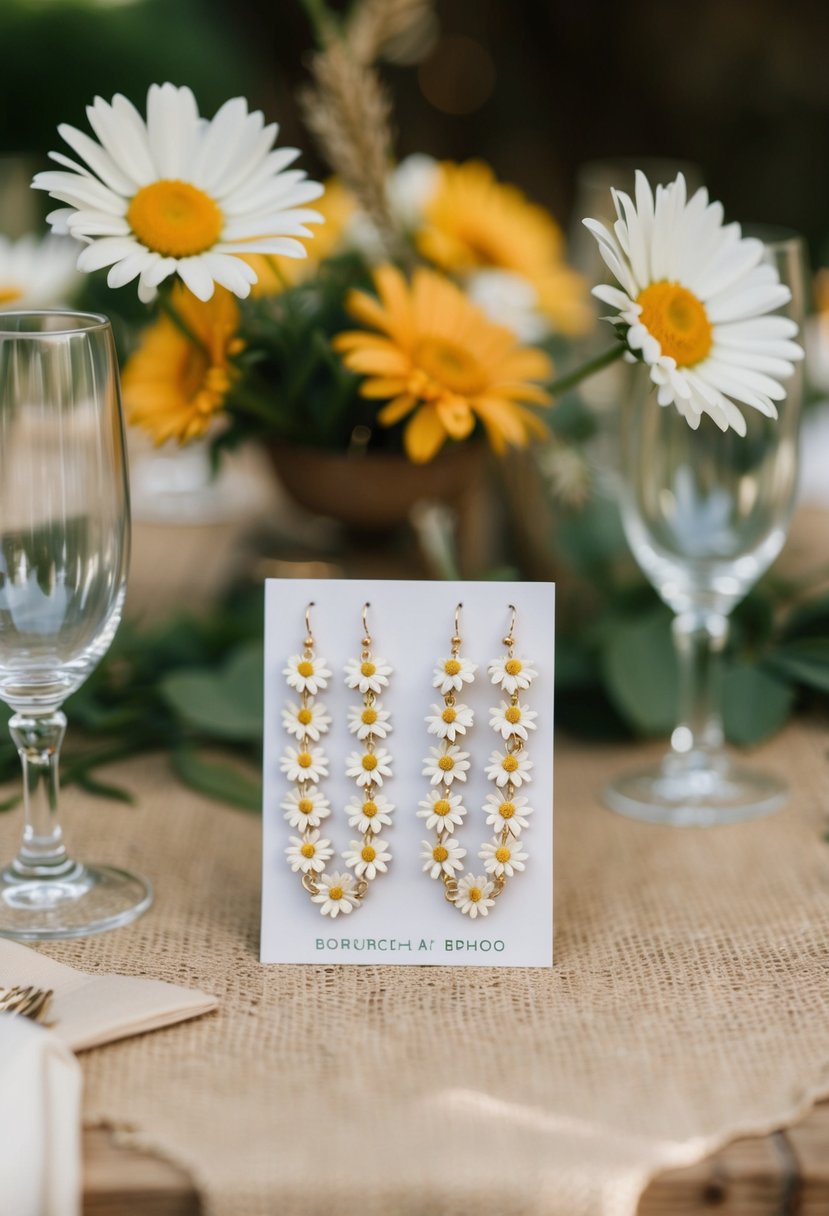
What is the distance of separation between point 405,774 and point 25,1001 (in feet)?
0.65

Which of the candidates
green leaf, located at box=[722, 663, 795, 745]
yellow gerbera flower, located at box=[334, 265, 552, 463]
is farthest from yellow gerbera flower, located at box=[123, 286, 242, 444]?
green leaf, located at box=[722, 663, 795, 745]

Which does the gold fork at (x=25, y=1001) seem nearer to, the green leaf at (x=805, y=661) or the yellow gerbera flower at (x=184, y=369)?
the yellow gerbera flower at (x=184, y=369)

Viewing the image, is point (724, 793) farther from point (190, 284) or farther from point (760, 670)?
point (190, 284)

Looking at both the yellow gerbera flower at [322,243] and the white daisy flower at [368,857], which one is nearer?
the white daisy flower at [368,857]

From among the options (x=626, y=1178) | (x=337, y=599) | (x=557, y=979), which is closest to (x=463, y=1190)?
(x=626, y=1178)

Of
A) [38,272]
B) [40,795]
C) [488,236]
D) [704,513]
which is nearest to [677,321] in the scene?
[704,513]

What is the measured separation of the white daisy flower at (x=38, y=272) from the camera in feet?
3.69

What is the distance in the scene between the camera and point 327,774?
665 millimetres

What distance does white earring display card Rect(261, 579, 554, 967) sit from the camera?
0.66 metres

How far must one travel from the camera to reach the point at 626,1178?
50 cm

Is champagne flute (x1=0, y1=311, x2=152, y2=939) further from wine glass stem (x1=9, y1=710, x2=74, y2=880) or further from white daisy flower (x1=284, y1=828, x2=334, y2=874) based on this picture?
white daisy flower (x1=284, y1=828, x2=334, y2=874)

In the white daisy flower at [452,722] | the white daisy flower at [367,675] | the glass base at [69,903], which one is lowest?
the glass base at [69,903]

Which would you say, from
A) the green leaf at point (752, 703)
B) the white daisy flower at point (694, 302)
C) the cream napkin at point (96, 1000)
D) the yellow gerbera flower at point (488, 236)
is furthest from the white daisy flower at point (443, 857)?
the yellow gerbera flower at point (488, 236)

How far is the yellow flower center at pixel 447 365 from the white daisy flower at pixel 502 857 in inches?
11.6
